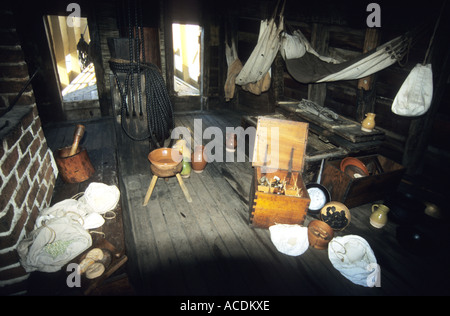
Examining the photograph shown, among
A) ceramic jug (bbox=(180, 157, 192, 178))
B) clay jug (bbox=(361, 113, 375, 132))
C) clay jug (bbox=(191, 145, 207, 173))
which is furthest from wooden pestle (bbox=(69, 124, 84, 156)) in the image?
clay jug (bbox=(361, 113, 375, 132))

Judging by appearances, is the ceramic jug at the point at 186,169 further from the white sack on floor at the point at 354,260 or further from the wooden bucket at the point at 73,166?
the white sack on floor at the point at 354,260

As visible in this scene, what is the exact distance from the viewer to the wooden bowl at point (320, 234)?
288cm

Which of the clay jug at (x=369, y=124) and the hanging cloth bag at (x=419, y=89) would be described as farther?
the clay jug at (x=369, y=124)

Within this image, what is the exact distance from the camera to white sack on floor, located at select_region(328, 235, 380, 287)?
8.39 ft

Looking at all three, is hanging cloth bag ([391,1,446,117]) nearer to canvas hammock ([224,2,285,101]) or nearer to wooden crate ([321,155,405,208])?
wooden crate ([321,155,405,208])

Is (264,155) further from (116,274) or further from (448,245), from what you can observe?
(448,245)

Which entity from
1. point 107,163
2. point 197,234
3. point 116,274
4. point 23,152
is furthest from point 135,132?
point 116,274

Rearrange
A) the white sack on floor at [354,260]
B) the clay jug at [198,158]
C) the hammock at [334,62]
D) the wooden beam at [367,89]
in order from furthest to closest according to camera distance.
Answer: the wooden beam at [367,89], the clay jug at [198,158], the hammock at [334,62], the white sack on floor at [354,260]

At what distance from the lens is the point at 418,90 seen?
355 cm

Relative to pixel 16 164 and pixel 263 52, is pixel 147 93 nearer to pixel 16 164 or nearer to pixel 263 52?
pixel 16 164

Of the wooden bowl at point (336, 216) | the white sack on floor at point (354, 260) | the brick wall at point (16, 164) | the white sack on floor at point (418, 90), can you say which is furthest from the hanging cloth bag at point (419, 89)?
the brick wall at point (16, 164)

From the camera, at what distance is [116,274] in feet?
7.79

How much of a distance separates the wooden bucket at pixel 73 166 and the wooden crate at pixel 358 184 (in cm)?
381

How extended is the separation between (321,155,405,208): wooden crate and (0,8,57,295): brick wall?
13.0ft
